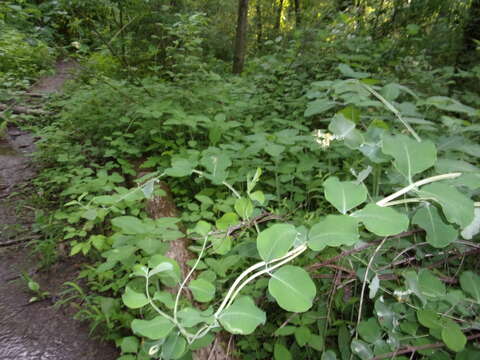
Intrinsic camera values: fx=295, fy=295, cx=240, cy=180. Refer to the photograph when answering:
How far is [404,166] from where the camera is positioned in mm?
604

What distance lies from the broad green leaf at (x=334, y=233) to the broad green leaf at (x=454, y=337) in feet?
1.94

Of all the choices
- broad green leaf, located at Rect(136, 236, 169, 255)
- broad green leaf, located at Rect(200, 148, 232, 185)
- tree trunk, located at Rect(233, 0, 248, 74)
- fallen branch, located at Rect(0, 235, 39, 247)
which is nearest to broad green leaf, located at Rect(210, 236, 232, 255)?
broad green leaf, located at Rect(200, 148, 232, 185)

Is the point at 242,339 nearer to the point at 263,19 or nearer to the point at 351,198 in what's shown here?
the point at 351,198

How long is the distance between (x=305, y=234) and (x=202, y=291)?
247 millimetres

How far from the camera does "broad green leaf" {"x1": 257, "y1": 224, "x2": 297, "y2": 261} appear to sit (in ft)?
1.62

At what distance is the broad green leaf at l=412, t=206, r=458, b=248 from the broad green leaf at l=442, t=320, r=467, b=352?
0.35 metres

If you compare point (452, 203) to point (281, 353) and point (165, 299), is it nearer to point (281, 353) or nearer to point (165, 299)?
point (165, 299)

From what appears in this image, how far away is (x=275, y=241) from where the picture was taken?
1.68 feet

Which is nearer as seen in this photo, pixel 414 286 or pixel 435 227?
pixel 435 227

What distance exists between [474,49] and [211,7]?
7.21 meters

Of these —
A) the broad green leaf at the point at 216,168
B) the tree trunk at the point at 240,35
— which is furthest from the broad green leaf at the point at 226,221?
the tree trunk at the point at 240,35

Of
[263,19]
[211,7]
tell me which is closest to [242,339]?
[211,7]

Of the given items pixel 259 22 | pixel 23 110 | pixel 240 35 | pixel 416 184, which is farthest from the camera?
pixel 259 22

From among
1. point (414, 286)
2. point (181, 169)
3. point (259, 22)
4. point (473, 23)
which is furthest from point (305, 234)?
point (259, 22)
